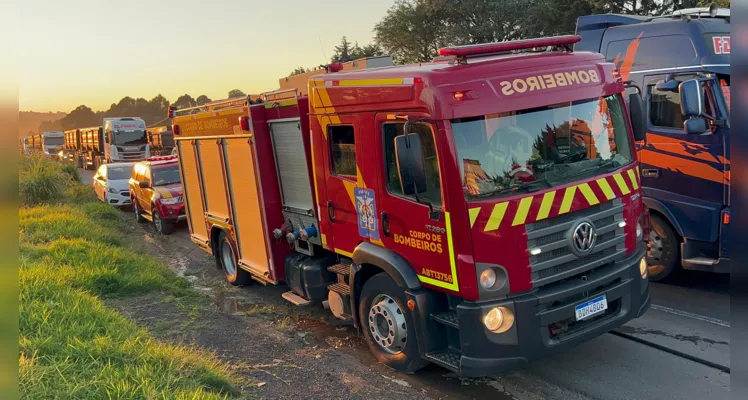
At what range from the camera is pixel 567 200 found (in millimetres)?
4352

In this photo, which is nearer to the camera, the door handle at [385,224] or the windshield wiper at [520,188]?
the windshield wiper at [520,188]

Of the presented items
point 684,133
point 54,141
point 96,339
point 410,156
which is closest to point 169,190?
point 96,339

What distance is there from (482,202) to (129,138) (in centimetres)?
3105

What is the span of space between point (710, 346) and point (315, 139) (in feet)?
14.0

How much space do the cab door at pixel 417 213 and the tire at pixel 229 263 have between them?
154 inches

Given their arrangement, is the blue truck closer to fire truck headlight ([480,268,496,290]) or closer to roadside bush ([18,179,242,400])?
fire truck headlight ([480,268,496,290])

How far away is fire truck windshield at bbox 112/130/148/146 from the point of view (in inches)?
1219

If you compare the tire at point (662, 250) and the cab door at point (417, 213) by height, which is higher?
the cab door at point (417, 213)

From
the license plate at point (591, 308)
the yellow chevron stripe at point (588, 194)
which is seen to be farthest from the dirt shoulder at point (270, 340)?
the yellow chevron stripe at point (588, 194)

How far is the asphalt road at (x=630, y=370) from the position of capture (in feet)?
14.8

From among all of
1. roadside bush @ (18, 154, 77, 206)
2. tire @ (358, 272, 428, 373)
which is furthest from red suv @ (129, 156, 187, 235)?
tire @ (358, 272, 428, 373)

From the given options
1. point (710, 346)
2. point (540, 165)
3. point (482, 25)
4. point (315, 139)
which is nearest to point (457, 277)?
point (540, 165)

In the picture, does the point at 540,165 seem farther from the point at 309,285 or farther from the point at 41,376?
the point at 41,376

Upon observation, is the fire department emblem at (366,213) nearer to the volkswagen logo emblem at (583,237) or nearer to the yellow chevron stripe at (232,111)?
the volkswagen logo emblem at (583,237)
